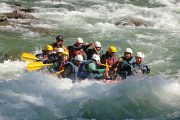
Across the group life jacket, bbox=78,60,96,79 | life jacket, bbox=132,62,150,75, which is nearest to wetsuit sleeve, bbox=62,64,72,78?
life jacket, bbox=78,60,96,79

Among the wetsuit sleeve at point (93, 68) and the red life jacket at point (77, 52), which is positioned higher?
the red life jacket at point (77, 52)

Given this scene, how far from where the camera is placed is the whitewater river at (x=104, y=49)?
932cm

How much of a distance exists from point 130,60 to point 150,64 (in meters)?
3.17

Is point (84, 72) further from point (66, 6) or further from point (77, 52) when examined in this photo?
point (66, 6)

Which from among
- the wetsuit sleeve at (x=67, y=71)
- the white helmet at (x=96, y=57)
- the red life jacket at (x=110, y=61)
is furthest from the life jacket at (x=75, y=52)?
the wetsuit sleeve at (x=67, y=71)

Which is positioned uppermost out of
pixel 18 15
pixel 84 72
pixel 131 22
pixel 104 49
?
pixel 18 15

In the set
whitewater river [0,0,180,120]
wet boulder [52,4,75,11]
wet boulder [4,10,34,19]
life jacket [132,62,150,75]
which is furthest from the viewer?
wet boulder [52,4,75,11]

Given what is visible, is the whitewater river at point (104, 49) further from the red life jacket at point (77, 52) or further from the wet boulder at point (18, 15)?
the red life jacket at point (77, 52)

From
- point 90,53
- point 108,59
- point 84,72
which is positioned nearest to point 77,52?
point 90,53

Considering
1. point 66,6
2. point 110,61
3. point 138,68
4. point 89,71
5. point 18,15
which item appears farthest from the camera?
point 66,6

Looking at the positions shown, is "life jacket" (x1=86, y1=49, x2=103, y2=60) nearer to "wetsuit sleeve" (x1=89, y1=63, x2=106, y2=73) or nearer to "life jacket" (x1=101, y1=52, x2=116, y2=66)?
"life jacket" (x1=101, y1=52, x2=116, y2=66)

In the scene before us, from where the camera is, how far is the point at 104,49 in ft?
54.2

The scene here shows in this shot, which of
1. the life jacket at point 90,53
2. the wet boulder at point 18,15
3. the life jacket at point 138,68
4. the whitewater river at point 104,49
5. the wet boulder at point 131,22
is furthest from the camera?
the wet boulder at point 131,22

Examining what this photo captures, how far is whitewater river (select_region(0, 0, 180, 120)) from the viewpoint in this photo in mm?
9320
